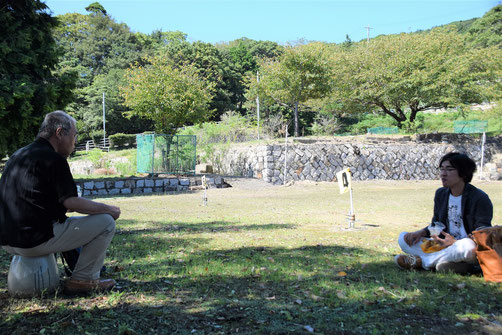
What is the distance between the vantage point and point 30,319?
276cm

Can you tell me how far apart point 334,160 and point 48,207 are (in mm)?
20742

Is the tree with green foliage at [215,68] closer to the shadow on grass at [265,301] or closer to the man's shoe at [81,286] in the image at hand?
the shadow on grass at [265,301]

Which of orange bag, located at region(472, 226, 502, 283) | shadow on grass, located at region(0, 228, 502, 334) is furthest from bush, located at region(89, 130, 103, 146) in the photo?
orange bag, located at region(472, 226, 502, 283)

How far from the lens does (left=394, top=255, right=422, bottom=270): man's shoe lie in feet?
13.9

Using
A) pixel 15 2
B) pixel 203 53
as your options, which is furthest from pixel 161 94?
pixel 203 53

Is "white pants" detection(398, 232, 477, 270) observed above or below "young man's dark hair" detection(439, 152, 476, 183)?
below

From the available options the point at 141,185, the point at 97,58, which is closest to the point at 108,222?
the point at 141,185

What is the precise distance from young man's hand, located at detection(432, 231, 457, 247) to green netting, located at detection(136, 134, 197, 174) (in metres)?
14.8

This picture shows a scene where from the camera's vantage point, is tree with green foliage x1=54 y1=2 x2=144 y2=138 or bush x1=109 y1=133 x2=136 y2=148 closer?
bush x1=109 y1=133 x2=136 y2=148

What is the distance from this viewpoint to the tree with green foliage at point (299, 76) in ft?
88.0

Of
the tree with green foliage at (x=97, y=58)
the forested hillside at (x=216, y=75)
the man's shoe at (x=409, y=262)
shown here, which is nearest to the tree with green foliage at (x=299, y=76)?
the forested hillside at (x=216, y=75)

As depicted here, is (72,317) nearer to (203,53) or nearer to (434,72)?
(434,72)

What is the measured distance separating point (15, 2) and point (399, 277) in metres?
14.5

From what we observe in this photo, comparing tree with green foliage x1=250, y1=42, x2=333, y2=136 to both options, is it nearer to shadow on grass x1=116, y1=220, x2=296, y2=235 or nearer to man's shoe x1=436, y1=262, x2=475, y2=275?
Answer: shadow on grass x1=116, y1=220, x2=296, y2=235
